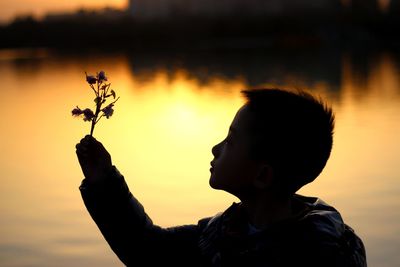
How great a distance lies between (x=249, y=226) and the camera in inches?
66.9

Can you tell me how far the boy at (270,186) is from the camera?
63.2 inches

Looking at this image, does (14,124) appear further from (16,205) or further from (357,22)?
(357,22)

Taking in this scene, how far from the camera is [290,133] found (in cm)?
165

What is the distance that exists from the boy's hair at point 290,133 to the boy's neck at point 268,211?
0.03m

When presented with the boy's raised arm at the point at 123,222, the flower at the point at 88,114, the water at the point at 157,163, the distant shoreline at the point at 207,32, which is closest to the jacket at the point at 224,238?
the boy's raised arm at the point at 123,222

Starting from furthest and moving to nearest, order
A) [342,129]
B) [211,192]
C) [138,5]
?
[138,5]
[342,129]
[211,192]

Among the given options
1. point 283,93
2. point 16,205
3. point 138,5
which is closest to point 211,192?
point 16,205

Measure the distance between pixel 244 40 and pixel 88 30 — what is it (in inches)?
308

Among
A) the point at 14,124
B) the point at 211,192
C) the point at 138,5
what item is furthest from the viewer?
the point at 138,5

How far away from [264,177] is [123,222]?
31 centimetres

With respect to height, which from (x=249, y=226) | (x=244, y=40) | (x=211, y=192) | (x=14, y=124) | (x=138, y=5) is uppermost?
(x=138, y=5)

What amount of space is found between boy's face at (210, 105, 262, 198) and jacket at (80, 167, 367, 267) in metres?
0.07

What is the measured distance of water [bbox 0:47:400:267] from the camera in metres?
4.14

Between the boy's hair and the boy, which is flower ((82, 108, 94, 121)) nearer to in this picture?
the boy
